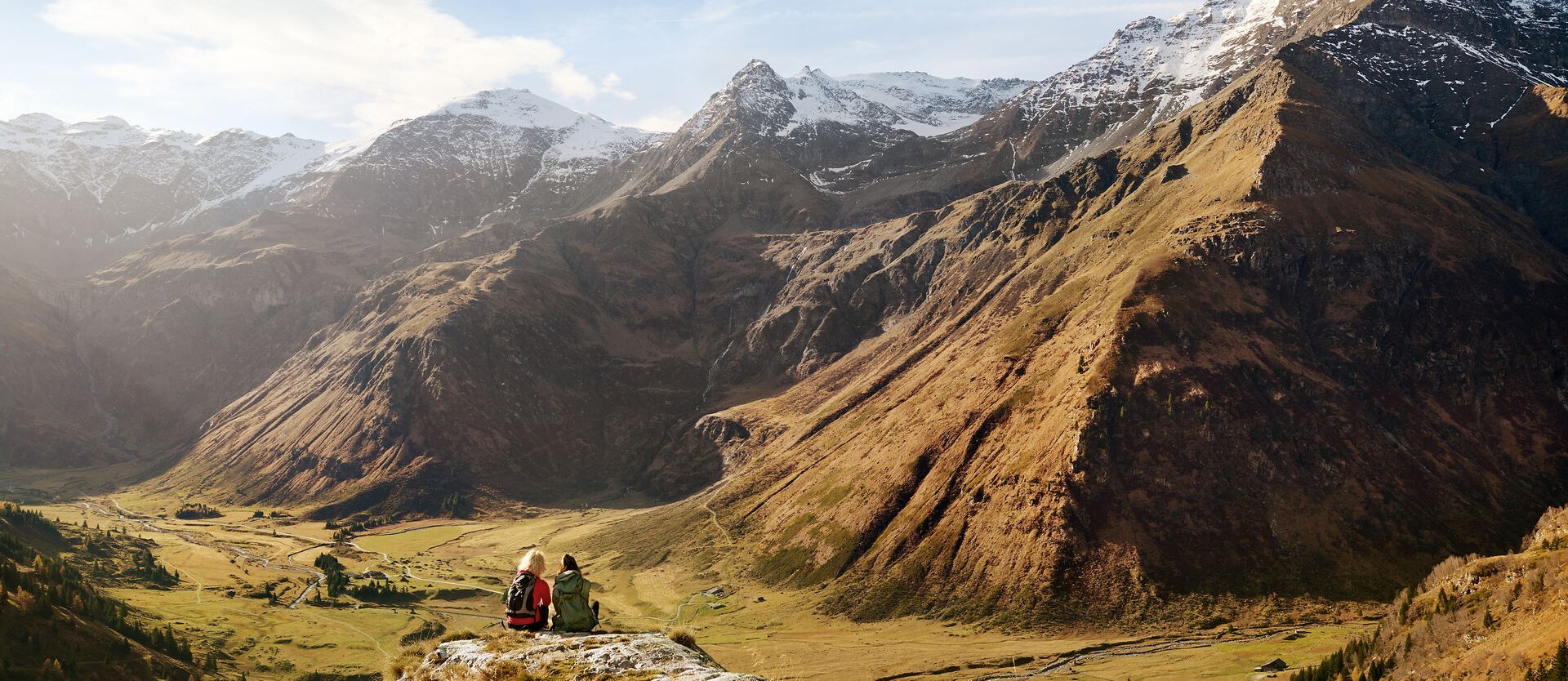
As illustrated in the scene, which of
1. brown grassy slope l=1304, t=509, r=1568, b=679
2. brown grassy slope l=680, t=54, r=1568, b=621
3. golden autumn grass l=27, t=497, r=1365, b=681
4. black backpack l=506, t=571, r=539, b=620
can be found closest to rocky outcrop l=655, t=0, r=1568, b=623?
brown grassy slope l=680, t=54, r=1568, b=621

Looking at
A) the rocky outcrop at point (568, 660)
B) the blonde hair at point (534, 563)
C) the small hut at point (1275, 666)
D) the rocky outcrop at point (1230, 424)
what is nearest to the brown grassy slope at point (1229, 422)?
the rocky outcrop at point (1230, 424)

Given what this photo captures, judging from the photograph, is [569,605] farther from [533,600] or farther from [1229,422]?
[1229,422]

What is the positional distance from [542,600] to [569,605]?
74 cm

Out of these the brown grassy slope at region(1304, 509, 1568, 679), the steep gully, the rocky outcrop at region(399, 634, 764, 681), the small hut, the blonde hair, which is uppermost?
the blonde hair

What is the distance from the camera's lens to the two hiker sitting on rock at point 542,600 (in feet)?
59.5

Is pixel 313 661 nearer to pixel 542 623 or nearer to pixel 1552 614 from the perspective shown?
pixel 542 623

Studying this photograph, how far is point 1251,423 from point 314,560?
17908cm

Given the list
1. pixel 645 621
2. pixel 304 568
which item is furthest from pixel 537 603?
pixel 304 568

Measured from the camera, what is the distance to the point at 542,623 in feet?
61.2

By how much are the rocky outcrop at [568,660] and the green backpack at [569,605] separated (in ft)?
1.71

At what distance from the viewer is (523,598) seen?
18.2 metres

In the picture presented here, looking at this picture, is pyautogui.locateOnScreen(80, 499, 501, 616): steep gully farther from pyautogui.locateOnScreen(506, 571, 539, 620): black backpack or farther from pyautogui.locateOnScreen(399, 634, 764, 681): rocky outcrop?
pyautogui.locateOnScreen(399, 634, 764, 681): rocky outcrop

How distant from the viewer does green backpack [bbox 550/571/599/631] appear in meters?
18.1

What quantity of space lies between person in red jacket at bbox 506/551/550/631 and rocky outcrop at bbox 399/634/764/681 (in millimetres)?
557
